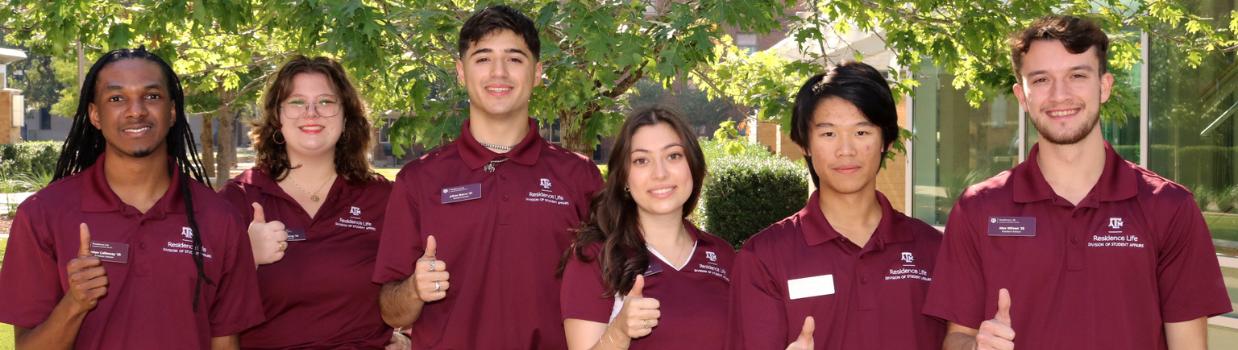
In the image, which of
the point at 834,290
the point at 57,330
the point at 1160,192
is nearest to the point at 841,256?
the point at 834,290

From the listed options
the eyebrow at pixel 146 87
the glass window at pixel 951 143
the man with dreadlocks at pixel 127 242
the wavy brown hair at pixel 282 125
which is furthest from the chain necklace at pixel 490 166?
the glass window at pixel 951 143

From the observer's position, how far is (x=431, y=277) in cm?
307

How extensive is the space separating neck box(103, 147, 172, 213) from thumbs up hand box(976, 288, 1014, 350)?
2509 millimetres

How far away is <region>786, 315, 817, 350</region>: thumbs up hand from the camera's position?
2.64 meters

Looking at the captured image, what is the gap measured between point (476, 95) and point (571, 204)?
0.53 metres

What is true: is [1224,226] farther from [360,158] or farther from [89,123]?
[89,123]

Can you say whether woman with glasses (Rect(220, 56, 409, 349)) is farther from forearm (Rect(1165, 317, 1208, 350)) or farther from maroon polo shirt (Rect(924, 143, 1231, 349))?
forearm (Rect(1165, 317, 1208, 350))

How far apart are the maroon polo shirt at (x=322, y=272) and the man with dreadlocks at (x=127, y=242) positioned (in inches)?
15.4

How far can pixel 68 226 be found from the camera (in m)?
2.72

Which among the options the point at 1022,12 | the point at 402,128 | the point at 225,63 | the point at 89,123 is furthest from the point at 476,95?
the point at 225,63

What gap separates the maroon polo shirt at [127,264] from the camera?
2.66 meters

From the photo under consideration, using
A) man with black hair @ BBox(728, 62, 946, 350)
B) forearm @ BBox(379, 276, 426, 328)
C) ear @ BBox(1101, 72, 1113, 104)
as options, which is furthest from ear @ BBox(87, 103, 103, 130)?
ear @ BBox(1101, 72, 1113, 104)

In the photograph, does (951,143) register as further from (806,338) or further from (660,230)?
(806,338)

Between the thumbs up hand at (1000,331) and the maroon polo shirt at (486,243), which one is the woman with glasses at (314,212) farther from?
the thumbs up hand at (1000,331)
